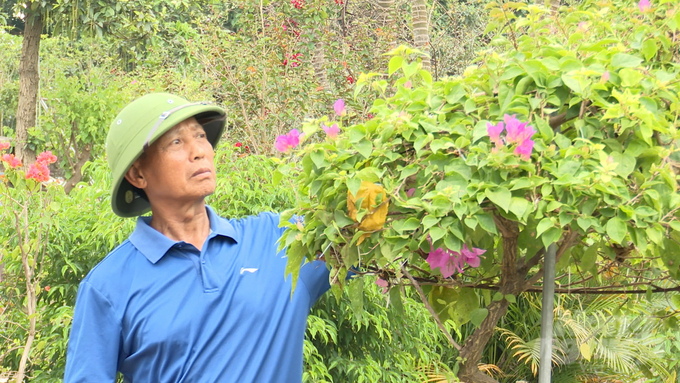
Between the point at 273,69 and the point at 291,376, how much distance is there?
3.60m

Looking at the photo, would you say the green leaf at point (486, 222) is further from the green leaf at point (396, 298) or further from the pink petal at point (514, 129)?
the green leaf at point (396, 298)

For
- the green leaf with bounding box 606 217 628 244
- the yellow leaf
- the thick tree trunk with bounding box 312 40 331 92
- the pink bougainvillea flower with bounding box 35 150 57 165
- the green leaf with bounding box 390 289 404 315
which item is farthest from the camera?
the thick tree trunk with bounding box 312 40 331 92

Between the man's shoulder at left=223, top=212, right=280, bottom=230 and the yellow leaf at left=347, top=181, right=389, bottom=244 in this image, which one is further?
the man's shoulder at left=223, top=212, right=280, bottom=230

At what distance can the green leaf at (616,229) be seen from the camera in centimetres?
100

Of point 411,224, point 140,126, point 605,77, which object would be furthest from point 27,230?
point 605,77

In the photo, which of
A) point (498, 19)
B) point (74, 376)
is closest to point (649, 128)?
point (498, 19)

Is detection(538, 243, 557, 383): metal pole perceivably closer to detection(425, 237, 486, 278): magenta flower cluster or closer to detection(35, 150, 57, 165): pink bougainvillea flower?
detection(425, 237, 486, 278): magenta flower cluster

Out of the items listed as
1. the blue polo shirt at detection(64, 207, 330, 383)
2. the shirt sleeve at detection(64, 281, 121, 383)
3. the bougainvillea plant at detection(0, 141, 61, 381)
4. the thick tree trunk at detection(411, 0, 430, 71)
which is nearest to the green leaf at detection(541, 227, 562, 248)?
the blue polo shirt at detection(64, 207, 330, 383)

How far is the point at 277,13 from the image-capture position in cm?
558

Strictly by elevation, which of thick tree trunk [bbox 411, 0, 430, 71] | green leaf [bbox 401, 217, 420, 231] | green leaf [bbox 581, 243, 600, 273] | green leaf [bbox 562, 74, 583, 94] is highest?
thick tree trunk [bbox 411, 0, 430, 71]

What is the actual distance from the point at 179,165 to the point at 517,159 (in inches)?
35.1

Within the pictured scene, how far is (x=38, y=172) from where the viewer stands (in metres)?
2.96

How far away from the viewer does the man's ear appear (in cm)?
171

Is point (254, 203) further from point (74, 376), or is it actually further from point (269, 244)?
point (74, 376)
